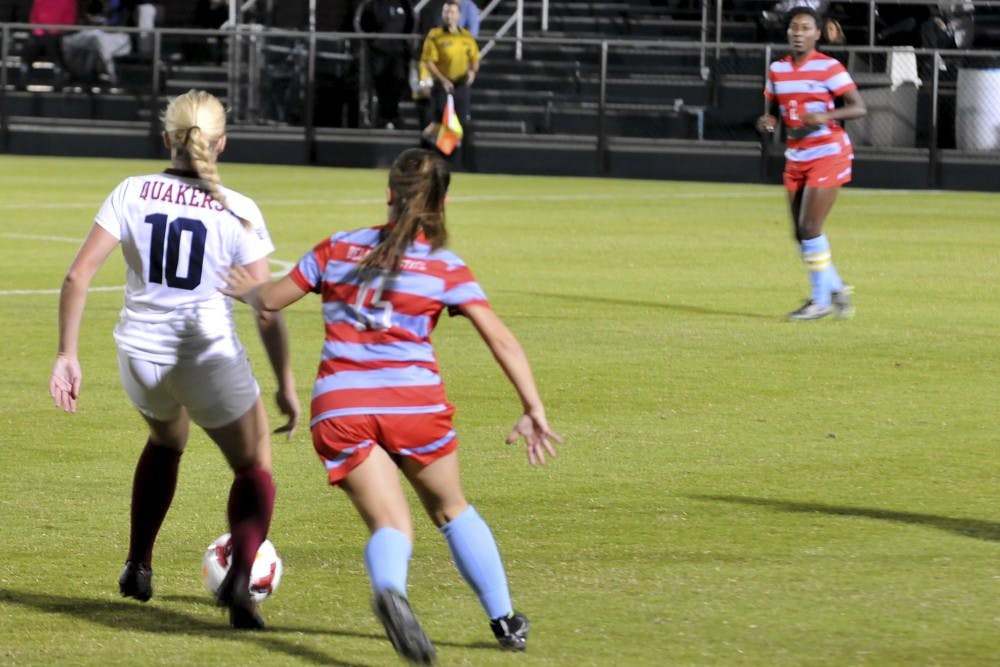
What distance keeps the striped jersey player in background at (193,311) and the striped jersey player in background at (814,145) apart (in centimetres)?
854

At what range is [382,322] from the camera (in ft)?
18.2

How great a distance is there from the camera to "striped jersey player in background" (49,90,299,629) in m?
6.18

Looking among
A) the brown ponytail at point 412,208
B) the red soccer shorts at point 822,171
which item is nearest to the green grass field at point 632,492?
the red soccer shorts at point 822,171

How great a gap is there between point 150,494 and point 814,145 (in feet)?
29.4

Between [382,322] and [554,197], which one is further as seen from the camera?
[554,197]

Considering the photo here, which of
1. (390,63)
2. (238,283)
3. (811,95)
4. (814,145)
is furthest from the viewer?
(390,63)

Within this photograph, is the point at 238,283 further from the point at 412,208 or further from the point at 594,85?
the point at 594,85

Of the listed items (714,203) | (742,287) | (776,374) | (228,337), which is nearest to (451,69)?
(714,203)

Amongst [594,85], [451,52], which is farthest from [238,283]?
[594,85]

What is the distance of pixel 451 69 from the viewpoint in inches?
1203

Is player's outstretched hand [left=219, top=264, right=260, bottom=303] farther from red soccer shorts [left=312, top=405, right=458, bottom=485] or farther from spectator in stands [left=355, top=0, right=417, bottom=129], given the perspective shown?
spectator in stands [left=355, top=0, right=417, bottom=129]

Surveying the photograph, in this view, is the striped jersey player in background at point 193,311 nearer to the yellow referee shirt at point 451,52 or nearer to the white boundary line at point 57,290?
the white boundary line at point 57,290

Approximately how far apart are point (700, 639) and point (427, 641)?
1085mm

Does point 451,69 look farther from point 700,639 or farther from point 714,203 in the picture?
point 700,639
